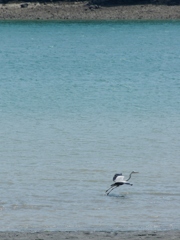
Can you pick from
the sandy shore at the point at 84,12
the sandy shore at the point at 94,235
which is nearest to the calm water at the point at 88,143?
the sandy shore at the point at 94,235

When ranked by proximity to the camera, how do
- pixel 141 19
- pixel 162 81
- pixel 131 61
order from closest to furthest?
pixel 162 81 → pixel 131 61 → pixel 141 19

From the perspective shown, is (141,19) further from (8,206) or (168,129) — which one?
(8,206)

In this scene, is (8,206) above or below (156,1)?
below

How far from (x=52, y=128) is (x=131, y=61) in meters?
18.9

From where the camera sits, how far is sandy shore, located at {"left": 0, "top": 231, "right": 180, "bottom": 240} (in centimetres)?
972

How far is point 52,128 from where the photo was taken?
18516 millimetres

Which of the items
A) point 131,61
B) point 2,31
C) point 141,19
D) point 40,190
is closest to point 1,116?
point 40,190

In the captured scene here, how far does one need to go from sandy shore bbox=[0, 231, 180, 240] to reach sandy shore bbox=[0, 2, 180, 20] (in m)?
58.2

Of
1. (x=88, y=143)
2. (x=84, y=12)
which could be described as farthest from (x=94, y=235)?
(x=84, y=12)

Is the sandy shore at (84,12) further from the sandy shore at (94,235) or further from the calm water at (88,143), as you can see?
the sandy shore at (94,235)

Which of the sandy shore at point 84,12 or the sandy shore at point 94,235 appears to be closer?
the sandy shore at point 94,235

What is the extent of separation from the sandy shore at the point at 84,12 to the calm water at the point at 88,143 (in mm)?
30761

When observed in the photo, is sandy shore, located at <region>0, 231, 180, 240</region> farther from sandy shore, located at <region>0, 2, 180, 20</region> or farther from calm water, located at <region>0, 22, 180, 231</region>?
sandy shore, located at <region>0, 2, 180, 20</region>

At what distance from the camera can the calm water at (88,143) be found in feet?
38.1
